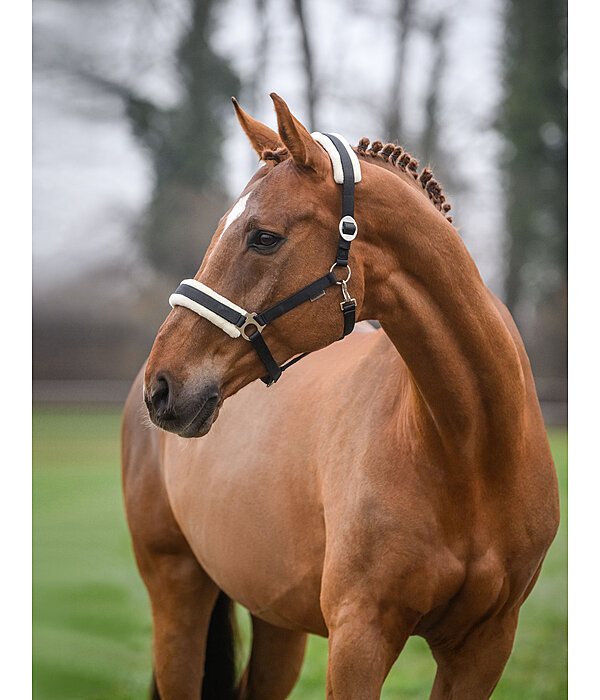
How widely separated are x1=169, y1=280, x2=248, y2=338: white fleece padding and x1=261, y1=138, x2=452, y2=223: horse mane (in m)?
0.28

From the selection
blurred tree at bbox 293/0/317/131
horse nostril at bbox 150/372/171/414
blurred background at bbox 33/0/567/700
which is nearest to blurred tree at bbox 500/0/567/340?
blurred background at bbox 33/0/567/700

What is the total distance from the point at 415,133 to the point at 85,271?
2.15 meters

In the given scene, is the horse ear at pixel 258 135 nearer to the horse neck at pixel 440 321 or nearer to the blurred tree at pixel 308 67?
the horse neck at pixel 440 321

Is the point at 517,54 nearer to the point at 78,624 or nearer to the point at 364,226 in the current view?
the point at 364,226

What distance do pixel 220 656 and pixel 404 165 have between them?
65.5 inches

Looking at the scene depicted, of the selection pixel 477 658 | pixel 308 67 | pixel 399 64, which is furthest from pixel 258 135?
pixel 399 64

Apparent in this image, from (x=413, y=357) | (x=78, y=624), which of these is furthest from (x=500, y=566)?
(x=78, y=624)

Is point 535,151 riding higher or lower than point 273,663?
higher

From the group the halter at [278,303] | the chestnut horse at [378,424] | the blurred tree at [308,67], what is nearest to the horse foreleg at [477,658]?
the chestnut horse at [378,424]

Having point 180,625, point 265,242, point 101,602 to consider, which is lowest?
point 101,602

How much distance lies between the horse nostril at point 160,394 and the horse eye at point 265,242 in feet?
0.85

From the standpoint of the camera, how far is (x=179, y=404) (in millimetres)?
1188

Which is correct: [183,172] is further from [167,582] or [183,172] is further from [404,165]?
[404,165]

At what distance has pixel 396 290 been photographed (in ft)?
4.31
